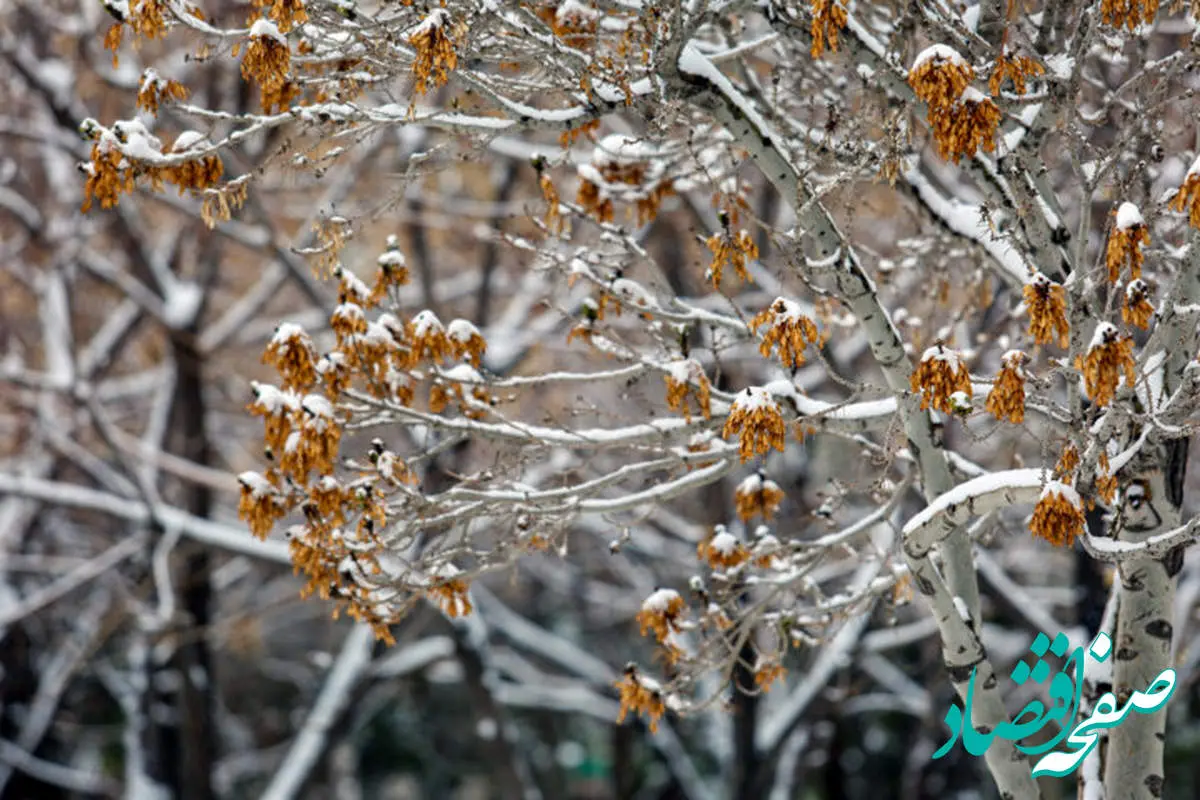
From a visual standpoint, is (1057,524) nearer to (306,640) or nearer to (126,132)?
(126,132)

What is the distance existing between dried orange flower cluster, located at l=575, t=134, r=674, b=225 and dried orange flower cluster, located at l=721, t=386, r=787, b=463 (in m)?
1.74

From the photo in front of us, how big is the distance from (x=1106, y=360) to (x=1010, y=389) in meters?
0.27

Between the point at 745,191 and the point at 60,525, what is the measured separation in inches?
458

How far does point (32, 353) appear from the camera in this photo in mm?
14156

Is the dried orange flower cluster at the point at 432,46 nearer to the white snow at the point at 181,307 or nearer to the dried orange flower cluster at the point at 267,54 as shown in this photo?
the dried orange flower cluster at the point at 267,54

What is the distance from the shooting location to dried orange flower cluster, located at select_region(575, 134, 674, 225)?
5582 mm

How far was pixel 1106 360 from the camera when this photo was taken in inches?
139

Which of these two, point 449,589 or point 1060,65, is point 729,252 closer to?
point 1060,65

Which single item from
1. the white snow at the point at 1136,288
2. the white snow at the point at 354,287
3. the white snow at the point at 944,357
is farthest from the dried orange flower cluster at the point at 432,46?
the white snow at the point at 1136,288

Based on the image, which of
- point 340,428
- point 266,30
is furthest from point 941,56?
point 340,428

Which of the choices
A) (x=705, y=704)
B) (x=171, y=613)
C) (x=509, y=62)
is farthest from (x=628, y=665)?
(x=171, y=613)

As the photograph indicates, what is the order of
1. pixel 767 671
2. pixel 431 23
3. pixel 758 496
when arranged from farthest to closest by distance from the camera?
pixel 767 671 < pixel 758 496 < pixel 431 23

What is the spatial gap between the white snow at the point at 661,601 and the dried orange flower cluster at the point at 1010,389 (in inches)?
69.8

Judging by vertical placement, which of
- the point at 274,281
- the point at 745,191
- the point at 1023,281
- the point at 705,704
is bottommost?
the point at 705,704
